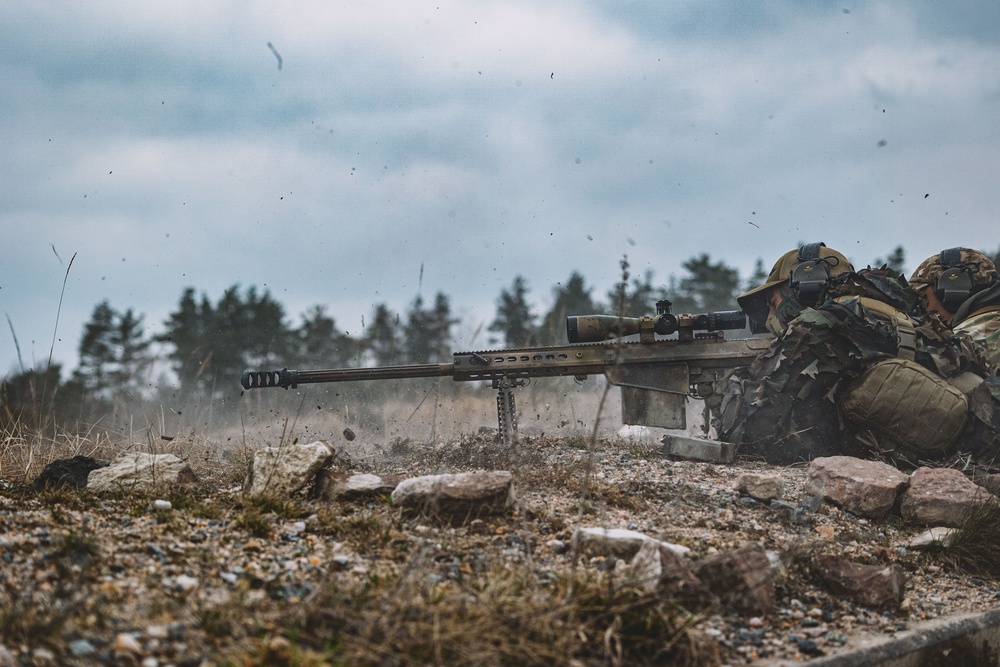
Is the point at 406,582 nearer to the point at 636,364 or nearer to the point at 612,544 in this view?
the point at 612,544

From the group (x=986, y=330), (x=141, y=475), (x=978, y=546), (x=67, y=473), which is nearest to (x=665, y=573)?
(x=978, y=546)

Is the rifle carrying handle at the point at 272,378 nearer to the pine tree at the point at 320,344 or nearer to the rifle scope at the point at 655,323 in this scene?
the rifle scope at the point at 655,323

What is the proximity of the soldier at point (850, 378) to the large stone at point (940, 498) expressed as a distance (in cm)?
99

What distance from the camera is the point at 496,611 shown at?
9.04 feet

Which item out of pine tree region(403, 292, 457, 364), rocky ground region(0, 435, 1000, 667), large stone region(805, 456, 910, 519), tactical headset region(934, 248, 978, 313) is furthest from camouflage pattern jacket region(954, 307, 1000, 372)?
pine tree region(403, 292, 457, 364)

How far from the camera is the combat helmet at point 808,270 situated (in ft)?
22.3

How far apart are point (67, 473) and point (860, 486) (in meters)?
4.87

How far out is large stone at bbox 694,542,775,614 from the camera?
10.8 feet

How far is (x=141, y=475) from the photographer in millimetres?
4391

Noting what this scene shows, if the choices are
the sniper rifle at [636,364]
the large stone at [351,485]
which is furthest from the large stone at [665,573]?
the sniper rifle at [636,364]

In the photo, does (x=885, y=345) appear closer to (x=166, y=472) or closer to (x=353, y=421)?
(x=166, y=472)

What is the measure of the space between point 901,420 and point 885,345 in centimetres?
61

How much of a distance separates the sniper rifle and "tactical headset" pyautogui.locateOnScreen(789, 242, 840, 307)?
60 centimetres

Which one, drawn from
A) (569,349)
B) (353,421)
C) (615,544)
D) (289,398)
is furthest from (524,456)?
(289,398)
